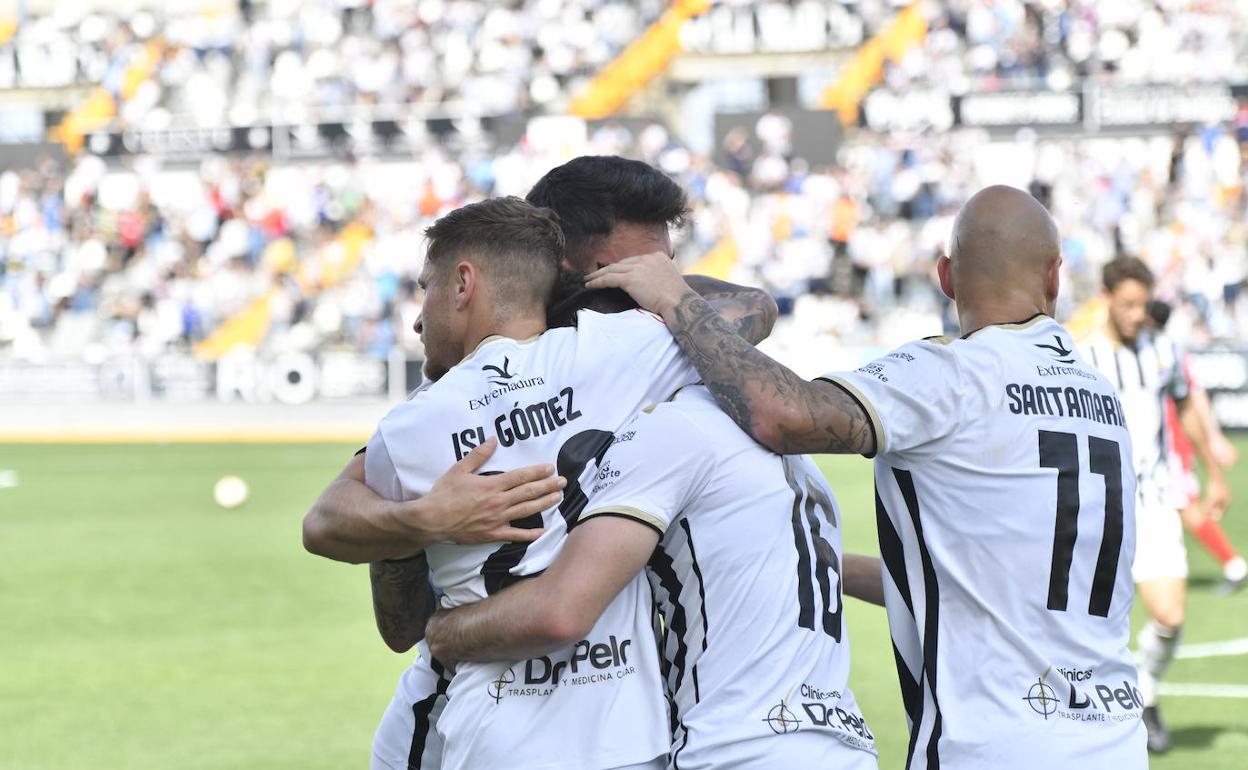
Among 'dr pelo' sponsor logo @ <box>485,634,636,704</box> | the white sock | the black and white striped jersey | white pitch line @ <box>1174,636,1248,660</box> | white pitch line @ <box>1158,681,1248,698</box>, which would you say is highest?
'dr pelo' sponsor logo @ <box>485,634,636,704</box>

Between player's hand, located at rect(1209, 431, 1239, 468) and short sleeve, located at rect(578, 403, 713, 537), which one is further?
player's hand, located at rect(1209, 431, 1239, 468)

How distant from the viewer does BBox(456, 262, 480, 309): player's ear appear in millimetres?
3508

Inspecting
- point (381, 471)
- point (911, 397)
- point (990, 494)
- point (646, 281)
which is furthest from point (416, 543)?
point (990, 494)

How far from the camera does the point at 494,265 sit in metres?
3.51

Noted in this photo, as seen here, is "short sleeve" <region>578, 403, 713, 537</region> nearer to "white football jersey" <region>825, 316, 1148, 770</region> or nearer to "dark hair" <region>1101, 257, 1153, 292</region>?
"white football jersey" <region>825, 316, 1148, 770</region>

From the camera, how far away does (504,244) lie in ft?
11.5

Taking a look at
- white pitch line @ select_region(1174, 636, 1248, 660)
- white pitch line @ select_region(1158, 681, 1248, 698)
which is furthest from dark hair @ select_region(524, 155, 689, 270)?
white pitch line @ select_region(1174, 636, 1248, 660)

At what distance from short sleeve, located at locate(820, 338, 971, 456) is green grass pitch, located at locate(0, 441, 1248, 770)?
181 inches

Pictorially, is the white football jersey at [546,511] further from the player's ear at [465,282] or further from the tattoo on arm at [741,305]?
the tattoo on arm at [741,305]

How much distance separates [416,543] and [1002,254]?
149 cm

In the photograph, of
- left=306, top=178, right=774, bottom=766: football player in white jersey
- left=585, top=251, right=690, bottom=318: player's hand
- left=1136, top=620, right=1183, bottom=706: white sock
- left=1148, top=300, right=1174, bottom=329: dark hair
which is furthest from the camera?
left=1148, top=300, right=1174, bottom=329: dark hair

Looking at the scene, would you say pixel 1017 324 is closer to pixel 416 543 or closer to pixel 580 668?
pixel 580 668

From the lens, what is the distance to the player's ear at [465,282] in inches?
138

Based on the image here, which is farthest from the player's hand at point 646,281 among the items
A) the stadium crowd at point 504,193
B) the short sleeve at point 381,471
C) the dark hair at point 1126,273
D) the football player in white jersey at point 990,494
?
the stadium crowd at point 504,193
